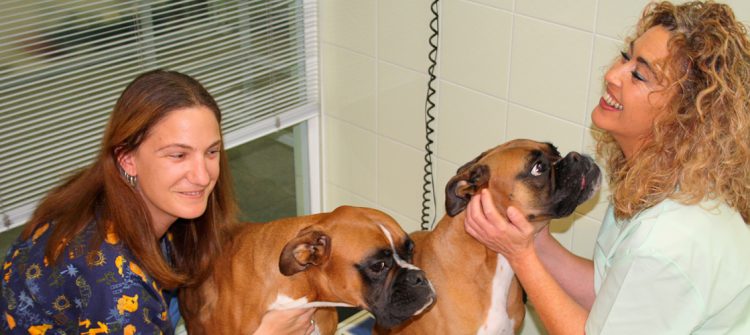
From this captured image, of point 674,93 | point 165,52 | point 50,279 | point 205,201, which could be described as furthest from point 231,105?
point 674,93

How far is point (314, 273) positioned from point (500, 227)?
0.55 m

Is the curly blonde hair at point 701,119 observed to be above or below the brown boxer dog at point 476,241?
above

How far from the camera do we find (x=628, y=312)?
2135mm

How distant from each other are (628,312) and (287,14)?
2152 mm

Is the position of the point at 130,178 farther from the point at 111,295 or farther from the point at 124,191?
the point at 111,295

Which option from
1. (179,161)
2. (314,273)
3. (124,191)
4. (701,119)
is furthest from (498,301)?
(124,191)

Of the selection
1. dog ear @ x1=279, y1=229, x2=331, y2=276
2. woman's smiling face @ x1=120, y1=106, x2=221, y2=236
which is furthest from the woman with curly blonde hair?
woman's smiling face @ x1=120, y1=106, x2=221, y2=236

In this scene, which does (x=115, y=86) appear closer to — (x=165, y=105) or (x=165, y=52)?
(x=165, y=52)

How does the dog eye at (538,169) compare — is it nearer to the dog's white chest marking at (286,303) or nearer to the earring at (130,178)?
the dog's white chest marking at (286,303)

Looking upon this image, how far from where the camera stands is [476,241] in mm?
2529

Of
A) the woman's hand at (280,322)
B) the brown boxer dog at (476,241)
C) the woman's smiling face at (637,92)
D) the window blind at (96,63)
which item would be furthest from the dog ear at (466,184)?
the window blind at (96,63)

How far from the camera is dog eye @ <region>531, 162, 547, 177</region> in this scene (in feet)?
8.05

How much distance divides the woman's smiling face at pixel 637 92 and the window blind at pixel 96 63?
5.70 feet

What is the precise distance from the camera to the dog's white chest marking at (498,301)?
2559mm
